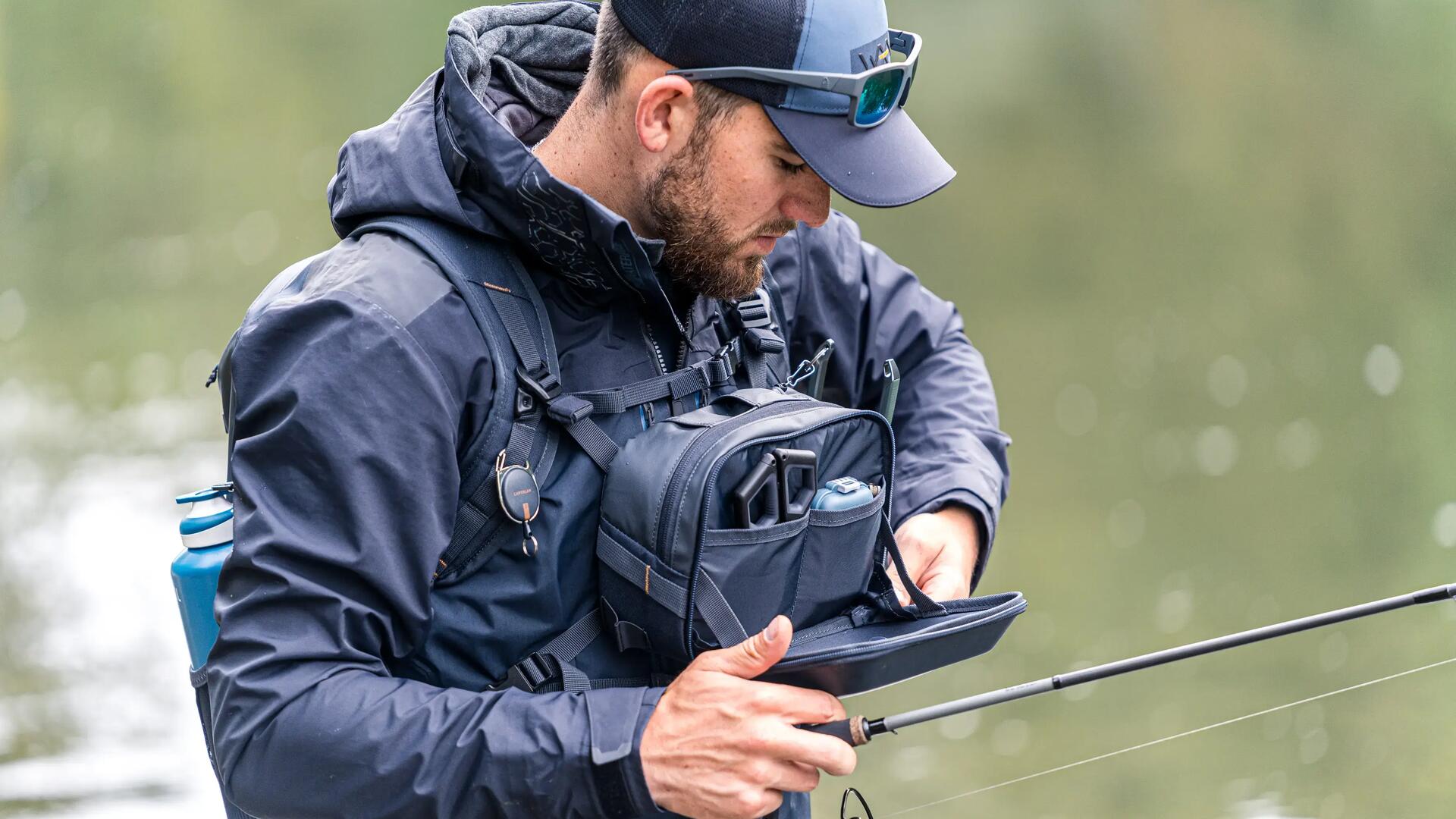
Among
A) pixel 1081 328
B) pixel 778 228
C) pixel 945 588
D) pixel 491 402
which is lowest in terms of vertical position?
pixel 1081 328

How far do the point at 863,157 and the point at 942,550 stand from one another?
560 mm

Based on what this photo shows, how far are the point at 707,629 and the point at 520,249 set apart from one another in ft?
1.48

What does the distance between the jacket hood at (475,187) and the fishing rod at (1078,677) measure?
0.50 meters

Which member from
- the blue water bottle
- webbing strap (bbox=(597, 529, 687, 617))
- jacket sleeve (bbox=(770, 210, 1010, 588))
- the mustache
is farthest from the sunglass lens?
the blue water bottle

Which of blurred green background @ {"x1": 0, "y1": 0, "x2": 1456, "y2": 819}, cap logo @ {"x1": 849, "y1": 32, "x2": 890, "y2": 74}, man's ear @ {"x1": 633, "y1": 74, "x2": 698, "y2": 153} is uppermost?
cap logo @ {"x1": 849, "y1": 32, "x2": 890, "y2": 74}

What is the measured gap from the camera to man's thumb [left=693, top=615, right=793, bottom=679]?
3.57ft

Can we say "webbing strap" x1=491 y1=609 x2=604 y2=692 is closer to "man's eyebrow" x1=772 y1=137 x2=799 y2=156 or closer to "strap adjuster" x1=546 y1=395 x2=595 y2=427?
"strap adjuster" x1=546 y1=395 x2=595 y2=427

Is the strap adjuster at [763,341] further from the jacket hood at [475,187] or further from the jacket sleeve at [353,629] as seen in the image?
the jacket sleeve at [353,629]

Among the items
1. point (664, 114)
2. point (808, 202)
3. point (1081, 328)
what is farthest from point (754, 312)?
point (1081, 328)

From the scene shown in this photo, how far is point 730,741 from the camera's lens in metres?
1.09

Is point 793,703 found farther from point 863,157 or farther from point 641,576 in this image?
point 863,157

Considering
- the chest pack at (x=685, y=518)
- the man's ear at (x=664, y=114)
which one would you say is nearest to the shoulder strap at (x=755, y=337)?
the chest pack at (x=685, y=518)

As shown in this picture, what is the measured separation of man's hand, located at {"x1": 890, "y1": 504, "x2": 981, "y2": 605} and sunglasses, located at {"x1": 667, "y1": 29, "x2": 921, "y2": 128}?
0.56m

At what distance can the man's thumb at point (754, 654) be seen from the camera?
1.09 metres
